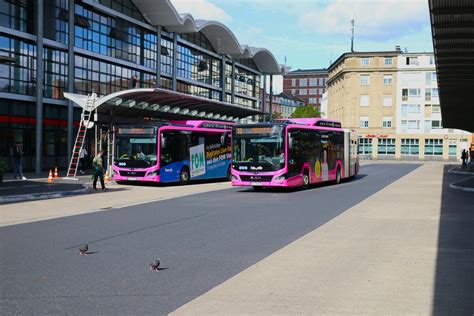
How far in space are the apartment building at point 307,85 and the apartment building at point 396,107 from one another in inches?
2909

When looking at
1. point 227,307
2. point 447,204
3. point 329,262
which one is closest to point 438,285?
point 329,262

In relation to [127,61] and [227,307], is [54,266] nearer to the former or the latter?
[227,307]

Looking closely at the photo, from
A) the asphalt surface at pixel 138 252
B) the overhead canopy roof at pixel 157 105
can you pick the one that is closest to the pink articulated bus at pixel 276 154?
the asphalt surface at pixel 138 252

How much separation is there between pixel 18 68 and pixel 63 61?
3.74 m

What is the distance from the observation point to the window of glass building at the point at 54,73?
3253cm

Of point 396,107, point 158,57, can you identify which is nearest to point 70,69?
point 158,57

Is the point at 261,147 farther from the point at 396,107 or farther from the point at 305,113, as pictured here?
the point at 305,113

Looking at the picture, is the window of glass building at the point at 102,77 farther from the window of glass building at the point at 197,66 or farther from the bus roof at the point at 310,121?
the bus roof at the point at 310,121

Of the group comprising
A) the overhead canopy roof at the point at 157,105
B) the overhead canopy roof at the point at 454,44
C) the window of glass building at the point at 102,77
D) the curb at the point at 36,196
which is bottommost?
the curb at the point at 36,196

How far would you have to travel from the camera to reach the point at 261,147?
71.3 feet

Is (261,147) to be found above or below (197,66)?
below

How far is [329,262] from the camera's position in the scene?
8133mm

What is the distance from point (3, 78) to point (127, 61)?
12068 millimetres

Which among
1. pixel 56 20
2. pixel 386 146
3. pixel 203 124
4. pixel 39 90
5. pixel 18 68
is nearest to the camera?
pixel 203 124
